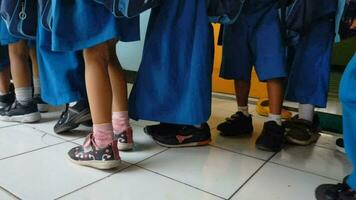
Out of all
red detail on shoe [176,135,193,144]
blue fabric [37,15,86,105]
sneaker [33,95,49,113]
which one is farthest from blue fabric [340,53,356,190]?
sneaker [33,95,49,113]

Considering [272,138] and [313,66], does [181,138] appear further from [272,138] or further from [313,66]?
[313,66]

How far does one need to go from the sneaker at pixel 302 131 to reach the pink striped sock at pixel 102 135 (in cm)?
65

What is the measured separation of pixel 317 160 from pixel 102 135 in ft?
2.19

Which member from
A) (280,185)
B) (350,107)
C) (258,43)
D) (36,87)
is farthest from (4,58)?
(350,107)

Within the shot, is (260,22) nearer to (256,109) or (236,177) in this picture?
(236,177)

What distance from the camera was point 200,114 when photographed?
977mm

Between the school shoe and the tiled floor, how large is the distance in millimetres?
29

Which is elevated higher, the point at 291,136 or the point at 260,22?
the point at 260,22

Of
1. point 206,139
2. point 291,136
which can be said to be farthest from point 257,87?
point 206,139

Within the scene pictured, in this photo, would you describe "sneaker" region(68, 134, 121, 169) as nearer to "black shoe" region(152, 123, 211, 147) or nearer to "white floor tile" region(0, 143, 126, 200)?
"white floor tile" region(0, 143, 126, 200)

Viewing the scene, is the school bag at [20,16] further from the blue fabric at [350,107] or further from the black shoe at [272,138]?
the blue fabric at [350,107]

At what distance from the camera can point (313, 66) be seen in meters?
1.13

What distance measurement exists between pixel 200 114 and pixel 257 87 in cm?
101

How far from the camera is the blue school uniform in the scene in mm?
1098
